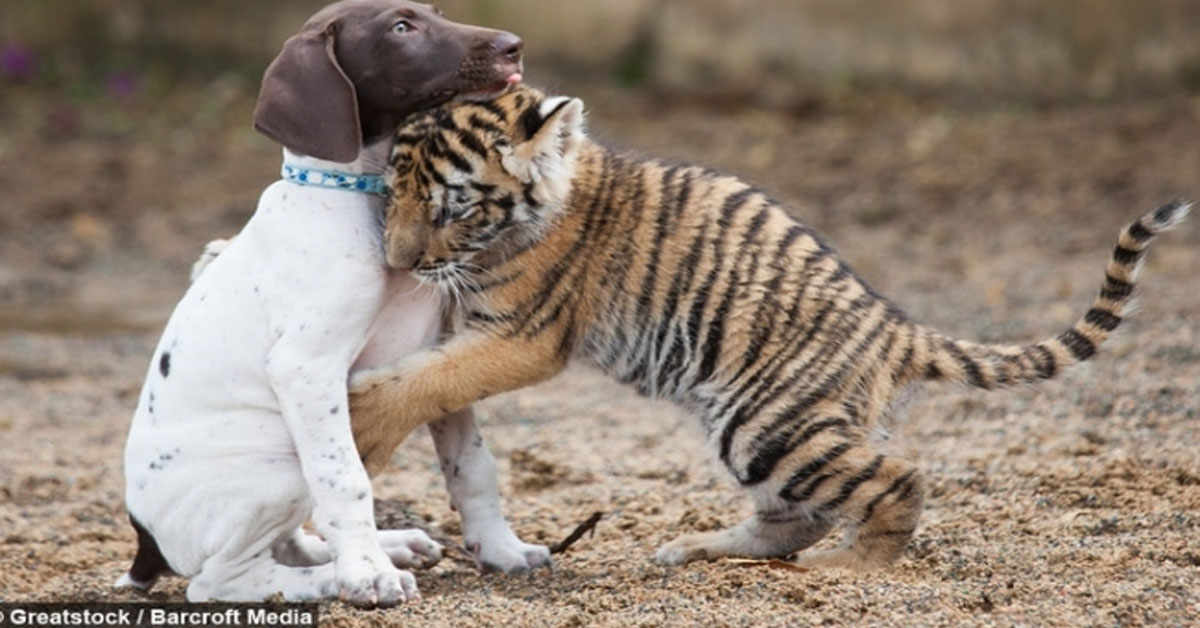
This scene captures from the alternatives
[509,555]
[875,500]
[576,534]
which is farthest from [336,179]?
[875,500]

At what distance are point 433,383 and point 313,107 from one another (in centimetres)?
80

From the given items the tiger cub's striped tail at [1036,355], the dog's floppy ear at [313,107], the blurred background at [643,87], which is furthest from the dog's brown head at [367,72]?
the blurred background at [643,87]

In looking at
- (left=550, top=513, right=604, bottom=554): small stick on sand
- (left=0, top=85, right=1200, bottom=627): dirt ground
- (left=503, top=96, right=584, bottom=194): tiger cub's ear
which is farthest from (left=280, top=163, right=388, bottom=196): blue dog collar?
(left=550, top=513, right=604, bottom=554): small stick on sand

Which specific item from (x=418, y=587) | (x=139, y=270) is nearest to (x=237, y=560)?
(x=418, y=587)

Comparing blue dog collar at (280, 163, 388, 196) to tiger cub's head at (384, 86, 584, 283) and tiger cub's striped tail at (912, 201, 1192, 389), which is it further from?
tiger cub's striped tail at (912, 201, 1192, 389)

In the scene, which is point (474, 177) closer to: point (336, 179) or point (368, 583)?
point (336, 179)

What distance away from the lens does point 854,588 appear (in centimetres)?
453

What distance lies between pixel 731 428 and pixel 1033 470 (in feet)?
4.66

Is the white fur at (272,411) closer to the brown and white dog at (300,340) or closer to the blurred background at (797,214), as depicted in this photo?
the brown and white dog at (300,340)

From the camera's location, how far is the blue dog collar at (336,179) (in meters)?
4.76

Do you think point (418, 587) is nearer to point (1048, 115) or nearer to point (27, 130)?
point (1048, 115)

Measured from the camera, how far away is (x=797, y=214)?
5.55m

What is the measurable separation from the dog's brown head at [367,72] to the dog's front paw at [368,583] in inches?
40.9

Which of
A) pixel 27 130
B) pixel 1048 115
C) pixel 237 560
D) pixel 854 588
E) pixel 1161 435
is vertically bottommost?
pixel 27 130
